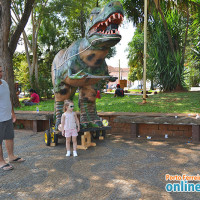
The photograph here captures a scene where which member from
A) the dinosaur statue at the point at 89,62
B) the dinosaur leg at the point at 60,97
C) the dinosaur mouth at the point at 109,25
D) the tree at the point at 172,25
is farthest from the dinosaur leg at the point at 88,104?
the tree at the point at 172,25

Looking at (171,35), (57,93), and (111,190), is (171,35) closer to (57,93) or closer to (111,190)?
Answer: (57,93)

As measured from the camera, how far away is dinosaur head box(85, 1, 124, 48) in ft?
11.1

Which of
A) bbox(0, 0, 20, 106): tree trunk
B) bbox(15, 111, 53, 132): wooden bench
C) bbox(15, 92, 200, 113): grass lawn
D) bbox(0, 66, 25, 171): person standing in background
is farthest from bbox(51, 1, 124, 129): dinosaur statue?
bbox(0, 0, 20, 106): tree trunk

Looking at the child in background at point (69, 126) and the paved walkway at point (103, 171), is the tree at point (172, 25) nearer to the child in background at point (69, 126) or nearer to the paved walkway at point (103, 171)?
the paved walkway at point (103, 171)

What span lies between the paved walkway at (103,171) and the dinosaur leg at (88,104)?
1.97ft

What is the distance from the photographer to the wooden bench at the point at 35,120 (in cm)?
565

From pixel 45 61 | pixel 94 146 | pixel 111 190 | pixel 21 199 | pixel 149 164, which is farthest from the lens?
pixel 45 61

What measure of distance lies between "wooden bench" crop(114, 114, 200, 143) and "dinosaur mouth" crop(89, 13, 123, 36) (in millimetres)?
2112

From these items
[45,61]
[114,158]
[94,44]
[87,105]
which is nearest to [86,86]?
[87,105]

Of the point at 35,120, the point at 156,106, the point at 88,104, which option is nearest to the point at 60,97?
the point at 88,104

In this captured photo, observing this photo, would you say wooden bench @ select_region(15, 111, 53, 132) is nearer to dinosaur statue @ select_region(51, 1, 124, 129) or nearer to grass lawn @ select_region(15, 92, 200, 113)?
dinosaur statue @ select_region(51, 1, 124, 129)

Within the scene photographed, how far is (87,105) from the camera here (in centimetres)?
473

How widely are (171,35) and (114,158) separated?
405 inches

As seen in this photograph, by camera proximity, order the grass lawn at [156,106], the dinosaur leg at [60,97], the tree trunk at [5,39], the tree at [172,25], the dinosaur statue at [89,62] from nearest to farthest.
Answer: the dinosaur statue at [89,62] < the dinosaur leg at [60,97] < the grass lawn at [156,106] < the tree trunk at [5,39] < the tree at [172,25]
